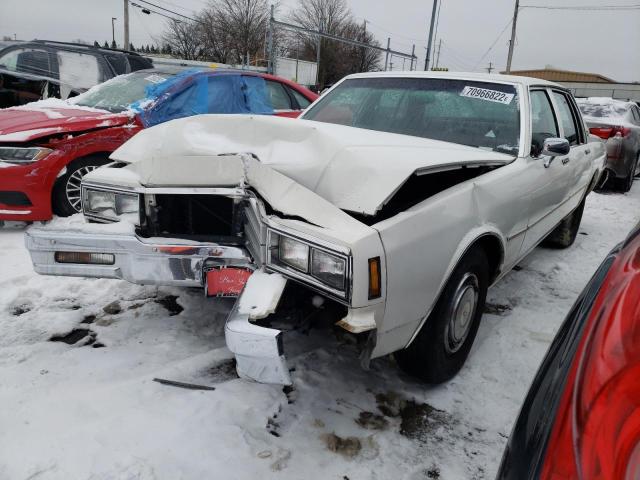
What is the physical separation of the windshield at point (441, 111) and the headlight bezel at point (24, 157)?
2501 millimetres

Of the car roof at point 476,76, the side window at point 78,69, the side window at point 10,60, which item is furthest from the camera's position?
the side window at point 10,60

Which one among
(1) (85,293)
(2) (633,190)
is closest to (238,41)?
(2) (633,190)

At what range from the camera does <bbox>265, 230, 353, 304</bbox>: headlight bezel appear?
67.4 inches

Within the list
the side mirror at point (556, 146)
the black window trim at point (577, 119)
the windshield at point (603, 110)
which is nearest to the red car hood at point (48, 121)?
the side mirror at point (556, 146)

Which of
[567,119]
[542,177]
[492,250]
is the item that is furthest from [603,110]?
[492,250]

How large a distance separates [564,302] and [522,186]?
1.26m

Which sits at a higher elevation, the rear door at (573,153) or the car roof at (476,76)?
the car roof at (476,76)

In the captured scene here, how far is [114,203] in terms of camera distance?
2592mm

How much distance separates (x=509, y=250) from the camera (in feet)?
9.26

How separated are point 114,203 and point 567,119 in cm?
379

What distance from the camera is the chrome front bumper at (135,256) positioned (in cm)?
218

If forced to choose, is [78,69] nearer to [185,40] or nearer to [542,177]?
[542,177]

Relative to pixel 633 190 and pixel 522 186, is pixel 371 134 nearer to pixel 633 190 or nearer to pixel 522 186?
pixel 522 186

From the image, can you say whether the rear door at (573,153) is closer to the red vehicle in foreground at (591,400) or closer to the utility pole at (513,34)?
the red vehicle in foreground at (591,400)
